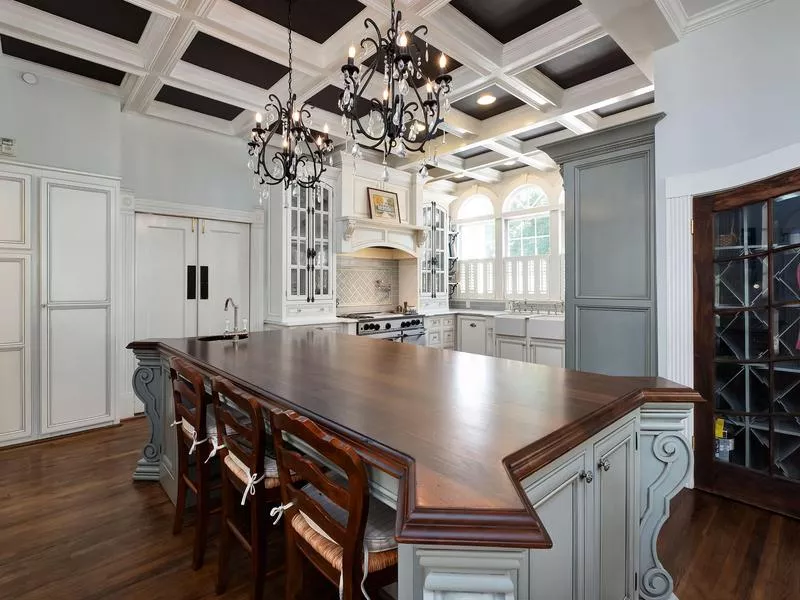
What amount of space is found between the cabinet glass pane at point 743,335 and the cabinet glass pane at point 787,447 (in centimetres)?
38

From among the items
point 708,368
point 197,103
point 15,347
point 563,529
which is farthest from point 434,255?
point 563,529

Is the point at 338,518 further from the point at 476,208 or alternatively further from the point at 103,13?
the point at 476,208

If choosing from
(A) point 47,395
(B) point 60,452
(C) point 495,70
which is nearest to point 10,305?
(A) point 47,395

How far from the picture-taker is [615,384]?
1.54 meters

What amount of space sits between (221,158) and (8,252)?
83.3 inches

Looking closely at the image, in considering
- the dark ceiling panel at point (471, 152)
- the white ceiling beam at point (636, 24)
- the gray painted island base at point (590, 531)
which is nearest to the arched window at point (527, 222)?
the dark ceiling panel at point (471, 152)

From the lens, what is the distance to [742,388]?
244 cm

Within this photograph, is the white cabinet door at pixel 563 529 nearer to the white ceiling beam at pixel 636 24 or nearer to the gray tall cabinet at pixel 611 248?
the gray tall cabinet at pixel 611 248

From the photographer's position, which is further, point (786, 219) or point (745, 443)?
point (745, 443)

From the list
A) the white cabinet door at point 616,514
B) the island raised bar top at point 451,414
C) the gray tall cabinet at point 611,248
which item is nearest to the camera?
the island raised bar top at point 451,414

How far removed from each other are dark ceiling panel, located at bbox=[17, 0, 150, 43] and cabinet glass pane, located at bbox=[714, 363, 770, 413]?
4.34m

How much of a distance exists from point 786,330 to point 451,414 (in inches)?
86.8

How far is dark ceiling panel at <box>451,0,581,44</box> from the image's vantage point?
2.61 metres

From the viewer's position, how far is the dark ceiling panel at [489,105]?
3.85 metres
